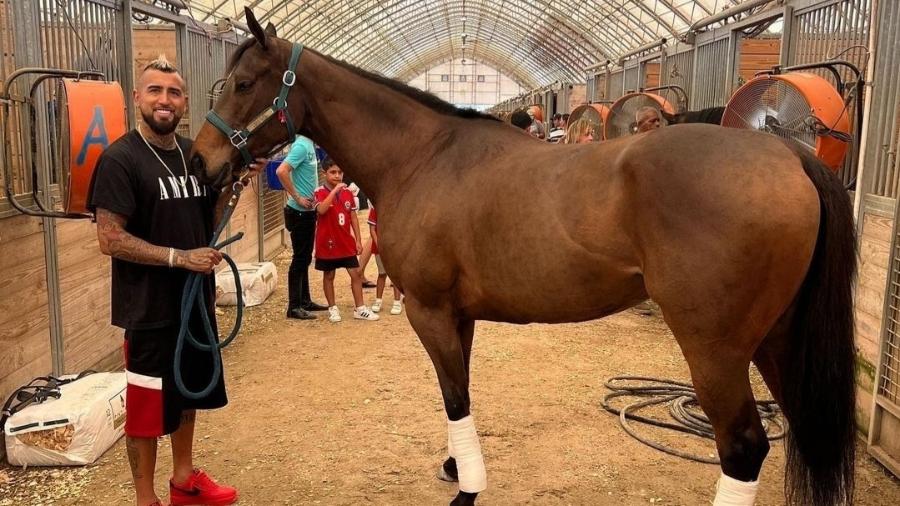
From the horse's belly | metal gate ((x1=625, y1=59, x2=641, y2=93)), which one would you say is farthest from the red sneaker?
metal gate ((x1=625, y1=59, x2=641, y2=93))

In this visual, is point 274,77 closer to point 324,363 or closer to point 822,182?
point 822,182

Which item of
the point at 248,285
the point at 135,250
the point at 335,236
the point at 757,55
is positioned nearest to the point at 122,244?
the point at 135,250

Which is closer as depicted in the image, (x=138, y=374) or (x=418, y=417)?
(x=138, y=374)

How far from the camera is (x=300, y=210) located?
6227mm

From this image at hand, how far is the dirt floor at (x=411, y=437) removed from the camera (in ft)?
10.1

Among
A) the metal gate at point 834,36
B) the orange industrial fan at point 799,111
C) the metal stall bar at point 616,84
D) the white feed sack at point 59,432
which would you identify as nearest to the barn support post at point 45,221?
the white feed sack at point 59,432

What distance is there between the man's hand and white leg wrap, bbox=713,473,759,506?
1978 millimetres

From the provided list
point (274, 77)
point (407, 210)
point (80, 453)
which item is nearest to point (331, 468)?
point (80, 453)

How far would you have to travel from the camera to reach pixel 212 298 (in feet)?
9.70

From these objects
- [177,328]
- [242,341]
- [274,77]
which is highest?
[274,77]

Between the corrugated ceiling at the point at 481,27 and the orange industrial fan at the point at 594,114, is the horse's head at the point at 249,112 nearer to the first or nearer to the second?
the orange industrial fan at the point at 594,114

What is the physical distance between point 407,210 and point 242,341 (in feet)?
11.3

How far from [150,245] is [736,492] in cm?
226

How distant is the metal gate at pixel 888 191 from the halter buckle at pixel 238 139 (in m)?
3.13
